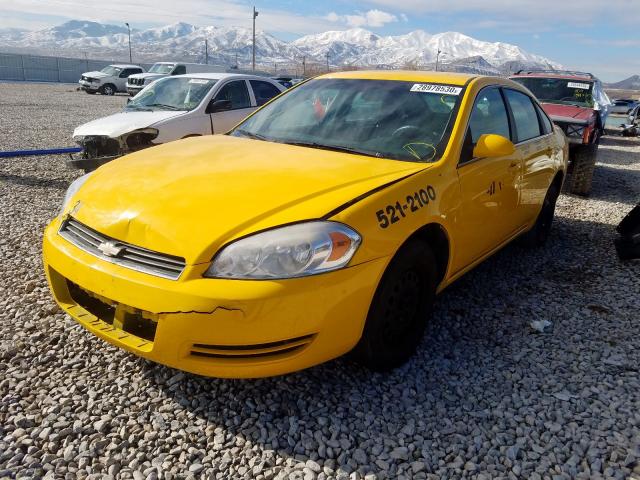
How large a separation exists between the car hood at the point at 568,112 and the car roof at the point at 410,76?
207 inches

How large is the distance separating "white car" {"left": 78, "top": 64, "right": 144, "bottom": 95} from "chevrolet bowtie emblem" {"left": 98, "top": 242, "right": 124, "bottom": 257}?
2911cm

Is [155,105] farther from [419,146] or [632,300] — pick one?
[632,300]

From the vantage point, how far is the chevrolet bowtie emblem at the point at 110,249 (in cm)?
211

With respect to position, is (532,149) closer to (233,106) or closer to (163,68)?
(233,106)

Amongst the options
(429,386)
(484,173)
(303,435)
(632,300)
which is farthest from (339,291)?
(632,300)

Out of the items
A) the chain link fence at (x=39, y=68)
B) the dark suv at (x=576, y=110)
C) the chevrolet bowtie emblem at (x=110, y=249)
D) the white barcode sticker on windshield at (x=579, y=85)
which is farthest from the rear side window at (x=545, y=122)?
the chain link fence at (x=39, y=68)

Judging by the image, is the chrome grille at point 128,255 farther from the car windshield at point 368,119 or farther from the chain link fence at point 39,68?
the chain link fence at point 39,68

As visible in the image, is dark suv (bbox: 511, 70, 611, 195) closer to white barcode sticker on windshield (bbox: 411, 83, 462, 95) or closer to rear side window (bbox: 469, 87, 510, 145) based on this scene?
rear side window (bbox: 469, 87, 510, 145)

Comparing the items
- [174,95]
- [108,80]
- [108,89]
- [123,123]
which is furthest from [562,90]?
[108,89]

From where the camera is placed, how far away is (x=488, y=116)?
11.0 ft

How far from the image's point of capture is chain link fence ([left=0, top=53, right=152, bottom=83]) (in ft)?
125

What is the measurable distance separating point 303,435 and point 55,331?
173cm

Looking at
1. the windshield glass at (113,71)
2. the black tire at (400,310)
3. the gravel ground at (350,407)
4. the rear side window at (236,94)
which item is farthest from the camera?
the windshield glass at (113,71)

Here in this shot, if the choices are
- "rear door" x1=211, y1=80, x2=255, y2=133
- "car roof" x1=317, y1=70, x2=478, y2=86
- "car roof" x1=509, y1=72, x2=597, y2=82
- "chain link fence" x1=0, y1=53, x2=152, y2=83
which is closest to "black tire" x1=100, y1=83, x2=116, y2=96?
"chain link fence" x1=0, y1=53, x2=152, y2=83
